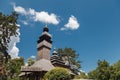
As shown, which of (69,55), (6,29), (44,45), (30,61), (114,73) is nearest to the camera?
(6,29)

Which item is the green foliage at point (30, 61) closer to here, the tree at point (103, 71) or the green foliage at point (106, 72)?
the tree at point (103, 71)

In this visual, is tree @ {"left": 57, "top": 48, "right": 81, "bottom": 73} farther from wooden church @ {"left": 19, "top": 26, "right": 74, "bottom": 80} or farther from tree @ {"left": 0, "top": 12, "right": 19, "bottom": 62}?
tree @ {"left": 0, "top": 12, "right": 19, "bottom": 62}

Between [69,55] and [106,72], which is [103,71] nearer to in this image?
[106,72]

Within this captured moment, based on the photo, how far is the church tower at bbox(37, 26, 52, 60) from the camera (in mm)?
59522

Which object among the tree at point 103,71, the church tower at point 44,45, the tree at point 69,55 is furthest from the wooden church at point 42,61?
the tree at point 69,55

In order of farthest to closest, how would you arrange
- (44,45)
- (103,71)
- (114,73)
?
(114,73) → (103,71) → (44,45)

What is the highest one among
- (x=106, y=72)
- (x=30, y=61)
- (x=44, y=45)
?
(x=30, y=61)

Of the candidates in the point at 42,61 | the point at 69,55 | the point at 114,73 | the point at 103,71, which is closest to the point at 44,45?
the point at 42,61

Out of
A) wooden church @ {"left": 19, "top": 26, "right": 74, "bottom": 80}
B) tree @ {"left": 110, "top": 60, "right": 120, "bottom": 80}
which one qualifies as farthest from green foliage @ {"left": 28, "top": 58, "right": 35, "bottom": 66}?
tree @ {"left": 110, "top": 60, "right": 120, "bottom": 80}

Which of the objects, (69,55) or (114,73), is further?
(69,55)

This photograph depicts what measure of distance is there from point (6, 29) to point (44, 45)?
17185 mm

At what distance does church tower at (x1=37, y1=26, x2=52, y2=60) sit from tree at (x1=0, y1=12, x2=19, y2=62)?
14.8 metres

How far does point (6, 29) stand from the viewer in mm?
44625

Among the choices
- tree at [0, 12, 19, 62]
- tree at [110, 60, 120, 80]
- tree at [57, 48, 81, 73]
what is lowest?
tree at [110, 60, 120, 80]
